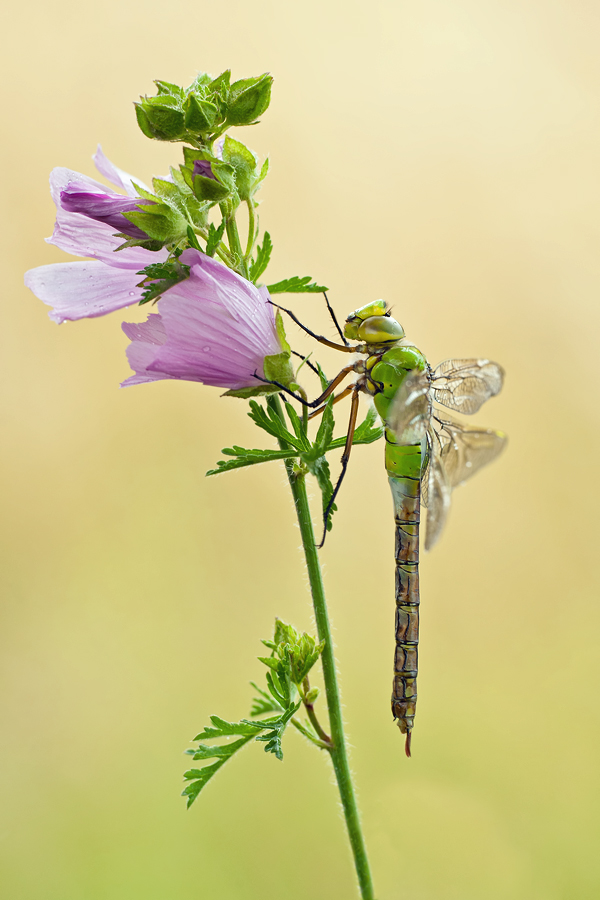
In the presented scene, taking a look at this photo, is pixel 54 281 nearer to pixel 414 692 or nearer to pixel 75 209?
pixel 75 209

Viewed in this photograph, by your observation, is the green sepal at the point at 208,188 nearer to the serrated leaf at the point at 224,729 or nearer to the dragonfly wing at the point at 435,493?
the dragonfly wing at the point at 435,493

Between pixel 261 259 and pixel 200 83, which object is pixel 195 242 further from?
pixel 200 83

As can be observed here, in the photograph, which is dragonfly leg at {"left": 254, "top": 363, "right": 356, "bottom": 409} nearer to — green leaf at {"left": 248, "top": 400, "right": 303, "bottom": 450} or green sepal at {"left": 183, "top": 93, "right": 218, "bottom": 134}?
green leaf at {"left": 248, "top": 400, "right": 303, "bottom": 450}

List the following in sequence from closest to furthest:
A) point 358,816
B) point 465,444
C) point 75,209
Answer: point 75,209 < point 358,816 < point 465,444

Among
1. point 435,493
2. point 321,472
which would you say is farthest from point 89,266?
point 435,493

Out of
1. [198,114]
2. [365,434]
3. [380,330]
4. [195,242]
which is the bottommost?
[365,434]

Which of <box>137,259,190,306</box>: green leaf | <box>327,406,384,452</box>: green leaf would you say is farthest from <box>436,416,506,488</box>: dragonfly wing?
<box>137,259,190,306</box>: green leaf

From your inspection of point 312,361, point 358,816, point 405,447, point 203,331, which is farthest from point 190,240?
point 358,816
